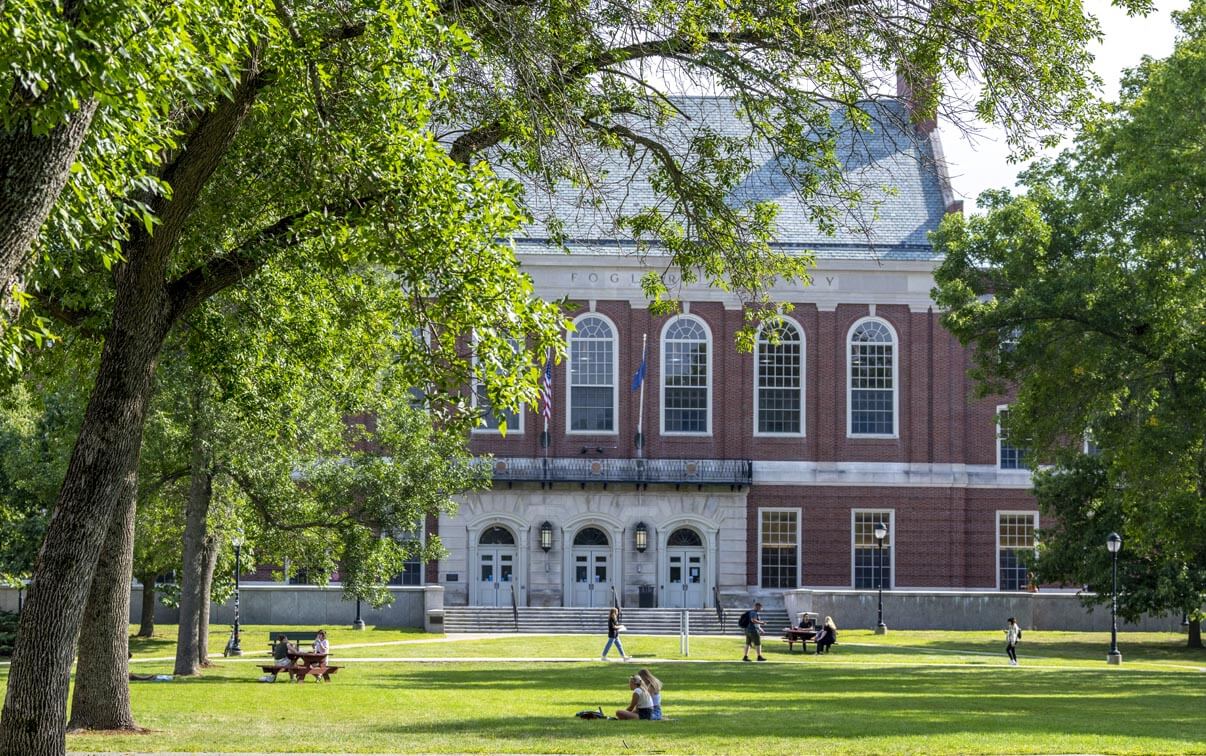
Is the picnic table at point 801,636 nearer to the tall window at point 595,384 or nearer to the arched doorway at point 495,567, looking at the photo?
the tall window at point 595,384

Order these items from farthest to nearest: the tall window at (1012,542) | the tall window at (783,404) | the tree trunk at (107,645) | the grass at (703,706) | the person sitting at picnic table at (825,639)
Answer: the tall window at (1012,542) < the tall window at (783,404) < the person sitting at picnic table at (825,639) < the tree trunk at (107,645) < the grass at (703,706)

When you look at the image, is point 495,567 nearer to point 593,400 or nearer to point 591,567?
point 591,567

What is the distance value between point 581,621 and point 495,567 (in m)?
5.04

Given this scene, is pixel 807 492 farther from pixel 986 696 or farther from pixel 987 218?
pixel 986 696

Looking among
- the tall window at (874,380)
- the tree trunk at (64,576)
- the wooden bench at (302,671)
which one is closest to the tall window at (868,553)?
the tall window at (874,380)

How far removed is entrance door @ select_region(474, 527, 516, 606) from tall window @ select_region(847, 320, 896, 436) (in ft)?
38.3

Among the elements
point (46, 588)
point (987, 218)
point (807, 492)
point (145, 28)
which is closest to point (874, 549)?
point (807, 492)

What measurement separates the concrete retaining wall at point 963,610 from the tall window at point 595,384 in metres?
8.30

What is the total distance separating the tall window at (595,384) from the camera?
52.2 metres

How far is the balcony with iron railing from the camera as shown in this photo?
51375 mm

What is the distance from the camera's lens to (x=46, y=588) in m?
13.8

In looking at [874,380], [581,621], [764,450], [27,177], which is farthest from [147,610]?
[27,177]

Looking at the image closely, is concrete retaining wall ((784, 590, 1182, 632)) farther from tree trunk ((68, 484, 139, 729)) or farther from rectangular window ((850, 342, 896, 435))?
tree trunk ((68, 484, 139, 729))

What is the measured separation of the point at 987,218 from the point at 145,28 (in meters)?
25.2
